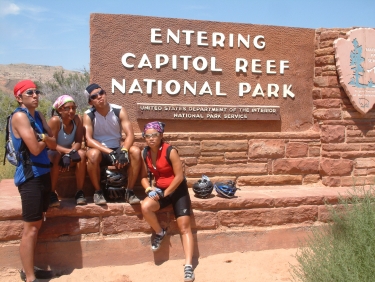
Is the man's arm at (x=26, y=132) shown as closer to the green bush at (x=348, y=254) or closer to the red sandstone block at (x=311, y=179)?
the green bush at (x=348, y=254)

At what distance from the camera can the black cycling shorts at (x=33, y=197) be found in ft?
12.9

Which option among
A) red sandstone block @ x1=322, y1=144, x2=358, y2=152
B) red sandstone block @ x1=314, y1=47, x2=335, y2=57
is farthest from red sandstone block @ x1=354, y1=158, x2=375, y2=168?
red sandstone block @ x1=314, y1=47, x2=335, y2=57

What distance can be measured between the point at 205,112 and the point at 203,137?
0.34m

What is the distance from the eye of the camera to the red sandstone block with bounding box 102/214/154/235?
4625mm

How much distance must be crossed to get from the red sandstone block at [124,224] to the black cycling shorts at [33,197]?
0.83 m

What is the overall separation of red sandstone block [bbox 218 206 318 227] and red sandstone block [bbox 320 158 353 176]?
0.73 m

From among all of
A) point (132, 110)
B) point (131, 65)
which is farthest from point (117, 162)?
point (131, 65)

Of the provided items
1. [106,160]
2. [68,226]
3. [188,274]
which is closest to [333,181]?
[188,274]

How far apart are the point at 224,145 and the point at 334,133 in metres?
1.51

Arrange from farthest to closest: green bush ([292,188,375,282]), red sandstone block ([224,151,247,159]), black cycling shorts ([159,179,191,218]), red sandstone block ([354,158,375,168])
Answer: red sandstone block ([354,158,375,168]), red sandstone block ([224,151,247,159]), black cycling shorts ([159,179,191,218]), green bush ([292,188,375,282])

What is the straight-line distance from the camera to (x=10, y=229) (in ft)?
14.2

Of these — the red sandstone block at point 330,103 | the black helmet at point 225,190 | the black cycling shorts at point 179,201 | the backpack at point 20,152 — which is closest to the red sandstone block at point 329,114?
the red sandstone block at point 330,103

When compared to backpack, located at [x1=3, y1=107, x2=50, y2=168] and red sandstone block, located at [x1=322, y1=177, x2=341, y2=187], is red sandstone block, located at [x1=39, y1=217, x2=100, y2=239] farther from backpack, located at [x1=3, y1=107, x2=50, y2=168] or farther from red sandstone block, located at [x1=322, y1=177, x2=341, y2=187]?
red sandstone block, located at [x1=322, y1=177, x2=341, y2=187]

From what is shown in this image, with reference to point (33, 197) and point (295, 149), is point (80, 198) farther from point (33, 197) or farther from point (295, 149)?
point (295, 149)
